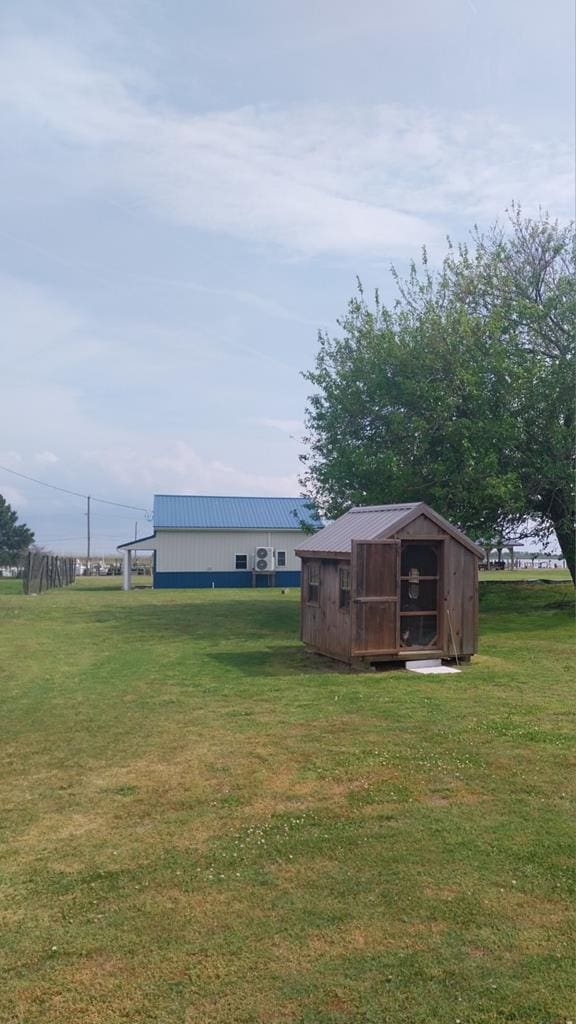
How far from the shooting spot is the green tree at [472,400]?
1983cm

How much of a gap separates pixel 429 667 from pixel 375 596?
62.3 inches

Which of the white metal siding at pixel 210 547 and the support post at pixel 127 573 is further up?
the white metal siding at pixel 210 547

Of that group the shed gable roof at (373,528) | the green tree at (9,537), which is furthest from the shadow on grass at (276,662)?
the green tree at (9,537)

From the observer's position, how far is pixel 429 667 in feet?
46.0

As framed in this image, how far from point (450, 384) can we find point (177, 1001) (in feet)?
59.9

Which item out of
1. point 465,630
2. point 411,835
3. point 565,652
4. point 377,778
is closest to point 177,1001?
point 411,835

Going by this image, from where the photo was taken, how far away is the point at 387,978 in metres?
4.13

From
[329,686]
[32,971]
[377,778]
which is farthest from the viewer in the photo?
[329,686]

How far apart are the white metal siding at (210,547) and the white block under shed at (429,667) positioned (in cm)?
2906

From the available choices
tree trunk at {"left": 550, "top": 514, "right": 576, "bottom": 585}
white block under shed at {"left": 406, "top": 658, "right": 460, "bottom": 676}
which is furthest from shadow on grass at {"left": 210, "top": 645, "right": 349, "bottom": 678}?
tree trunk at {"left": 550, "top": 514, "right": 576, "bottom": 585}

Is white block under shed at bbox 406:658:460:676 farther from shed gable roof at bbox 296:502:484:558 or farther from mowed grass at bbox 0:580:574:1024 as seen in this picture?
shed gable roof at bbox 296:502:484:558

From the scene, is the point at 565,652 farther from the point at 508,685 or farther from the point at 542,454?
the point at 542,454

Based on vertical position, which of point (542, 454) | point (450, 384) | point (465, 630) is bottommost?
point (465, 630)

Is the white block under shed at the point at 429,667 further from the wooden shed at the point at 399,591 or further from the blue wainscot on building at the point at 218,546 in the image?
the blue wainscot on building at the point at 218,546
